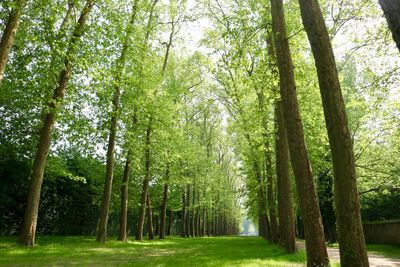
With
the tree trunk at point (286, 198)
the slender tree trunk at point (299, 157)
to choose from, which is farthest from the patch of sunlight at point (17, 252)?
the tree trunk at point (286, 198)

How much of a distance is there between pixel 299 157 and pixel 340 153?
9.19ft

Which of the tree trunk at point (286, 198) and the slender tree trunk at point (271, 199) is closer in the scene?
the tree trunk at point (286, 198)

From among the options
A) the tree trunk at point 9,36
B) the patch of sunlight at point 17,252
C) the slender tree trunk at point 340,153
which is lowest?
the patch of sunlight at point 17,252

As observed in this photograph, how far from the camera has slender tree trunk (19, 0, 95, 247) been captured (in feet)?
52.3

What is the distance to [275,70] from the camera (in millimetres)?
12891

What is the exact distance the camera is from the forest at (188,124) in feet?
31.6

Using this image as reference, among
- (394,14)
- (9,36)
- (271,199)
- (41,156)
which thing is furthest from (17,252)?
(271,199)

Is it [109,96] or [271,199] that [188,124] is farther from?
[109,96]

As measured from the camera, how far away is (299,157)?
384 inches

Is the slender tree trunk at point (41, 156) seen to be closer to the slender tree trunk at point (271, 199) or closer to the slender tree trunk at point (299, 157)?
the slender tree trunk at point (299, 157)

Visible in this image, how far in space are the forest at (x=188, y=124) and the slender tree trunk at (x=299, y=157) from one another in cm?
4

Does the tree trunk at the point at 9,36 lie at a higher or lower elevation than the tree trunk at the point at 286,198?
higher

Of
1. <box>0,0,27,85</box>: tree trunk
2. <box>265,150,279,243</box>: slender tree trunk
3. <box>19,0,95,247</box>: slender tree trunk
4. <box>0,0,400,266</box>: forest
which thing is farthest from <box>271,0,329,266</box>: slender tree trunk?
<box>265,150,279,243</box>: slender tree trunk

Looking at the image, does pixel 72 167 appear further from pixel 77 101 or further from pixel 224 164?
pixel 224 164
